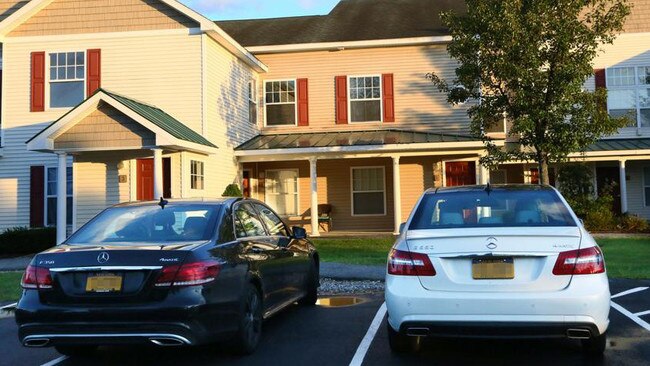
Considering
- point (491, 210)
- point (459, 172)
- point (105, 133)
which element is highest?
point (105, 133)

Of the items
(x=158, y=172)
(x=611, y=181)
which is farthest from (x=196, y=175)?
(x=611, y=181)

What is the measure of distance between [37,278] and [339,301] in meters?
4.51

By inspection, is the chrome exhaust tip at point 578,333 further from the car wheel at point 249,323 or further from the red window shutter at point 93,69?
the red window shutter at point 93,69

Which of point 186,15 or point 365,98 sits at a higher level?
point 186,15

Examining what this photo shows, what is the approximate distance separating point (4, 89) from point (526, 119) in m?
14.7

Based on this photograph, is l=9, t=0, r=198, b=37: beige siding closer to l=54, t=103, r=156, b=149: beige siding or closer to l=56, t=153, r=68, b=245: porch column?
l=54, t=103, r=156, b=149: beige siding

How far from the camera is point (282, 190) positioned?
21.1 m

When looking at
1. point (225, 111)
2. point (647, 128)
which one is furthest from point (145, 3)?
point (647, 128)

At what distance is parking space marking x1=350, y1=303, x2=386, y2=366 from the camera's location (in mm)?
5250

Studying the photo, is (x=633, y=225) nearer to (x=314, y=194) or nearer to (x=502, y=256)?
(x=314, y=194)

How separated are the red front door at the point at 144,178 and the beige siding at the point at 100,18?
3908mm

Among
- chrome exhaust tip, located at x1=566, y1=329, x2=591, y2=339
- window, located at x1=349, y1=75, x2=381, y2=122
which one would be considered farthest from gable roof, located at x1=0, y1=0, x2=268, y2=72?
chrome exhaust tip, located at x1=566, y1=329, x2=591, y2=339

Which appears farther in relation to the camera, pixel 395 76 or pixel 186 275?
pixel 395 76

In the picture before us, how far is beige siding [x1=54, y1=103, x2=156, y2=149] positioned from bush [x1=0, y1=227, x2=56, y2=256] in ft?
11.0
